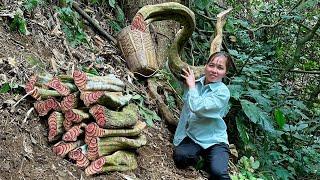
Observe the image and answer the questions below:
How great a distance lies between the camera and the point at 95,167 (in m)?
3.58

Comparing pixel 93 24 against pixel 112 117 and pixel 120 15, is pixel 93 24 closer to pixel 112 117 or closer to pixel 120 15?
pixel 120 15

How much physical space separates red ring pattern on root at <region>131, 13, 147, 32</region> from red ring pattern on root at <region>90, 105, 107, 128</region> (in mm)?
1531

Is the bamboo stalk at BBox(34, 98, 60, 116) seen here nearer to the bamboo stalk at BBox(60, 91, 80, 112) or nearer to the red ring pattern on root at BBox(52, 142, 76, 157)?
the bamboo stalk at BBox(60, 91, 80, 112)

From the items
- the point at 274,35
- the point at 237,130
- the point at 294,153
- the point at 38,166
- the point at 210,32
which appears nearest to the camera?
the point at 38,166

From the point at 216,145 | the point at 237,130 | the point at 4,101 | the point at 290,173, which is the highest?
the point at 4,101

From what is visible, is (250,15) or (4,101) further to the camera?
(250,15)

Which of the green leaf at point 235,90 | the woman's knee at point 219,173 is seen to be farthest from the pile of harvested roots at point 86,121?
the green leaf at point 235,90

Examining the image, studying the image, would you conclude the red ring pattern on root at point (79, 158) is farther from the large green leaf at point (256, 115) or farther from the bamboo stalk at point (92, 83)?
the large green leaf at point (256, 115)

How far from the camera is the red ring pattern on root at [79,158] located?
361cm

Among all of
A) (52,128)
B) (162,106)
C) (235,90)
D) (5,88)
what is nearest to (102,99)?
(52,128)

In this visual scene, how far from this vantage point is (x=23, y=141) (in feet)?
11.4

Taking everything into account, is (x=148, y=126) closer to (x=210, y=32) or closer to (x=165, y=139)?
(x=165, y=139)

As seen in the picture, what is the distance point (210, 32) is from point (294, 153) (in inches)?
84.4

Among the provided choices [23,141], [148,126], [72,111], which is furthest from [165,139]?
[23,141]
